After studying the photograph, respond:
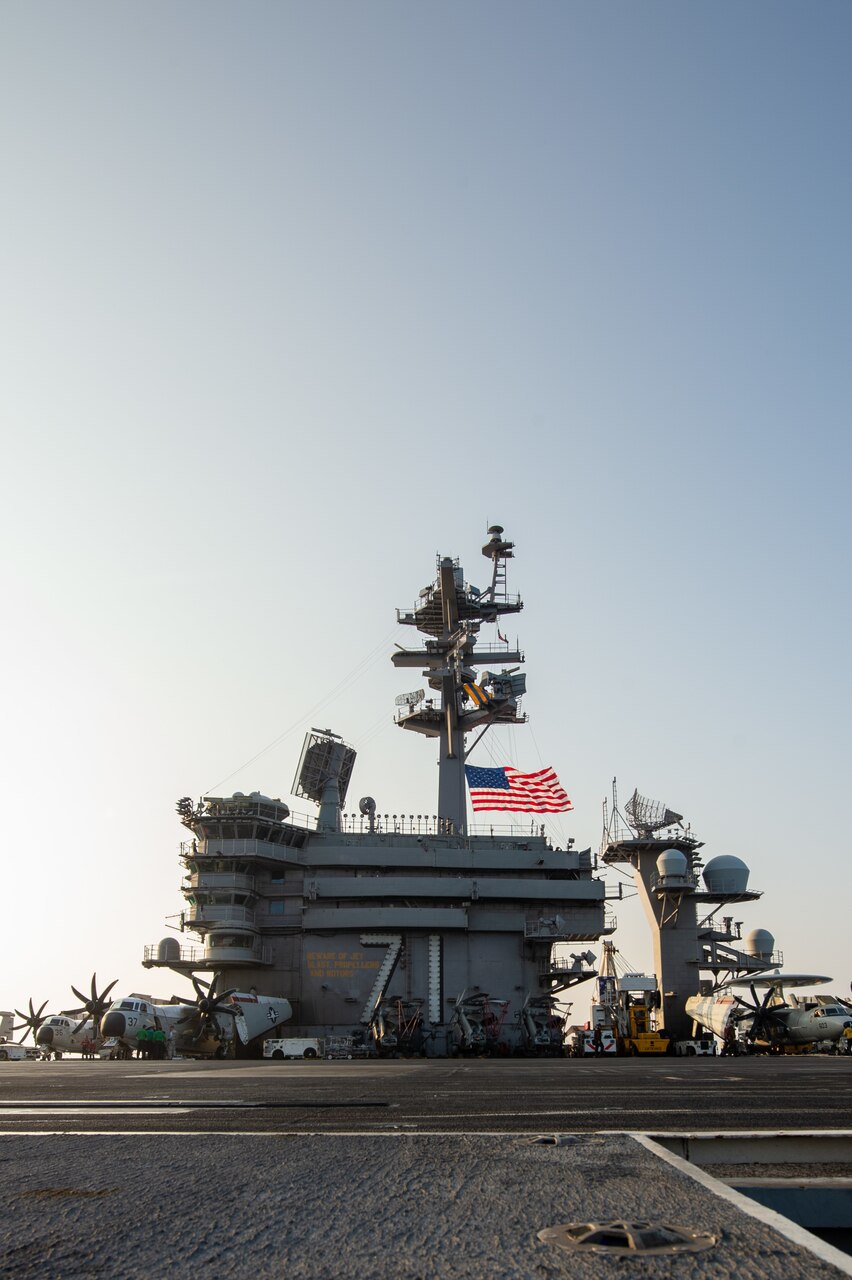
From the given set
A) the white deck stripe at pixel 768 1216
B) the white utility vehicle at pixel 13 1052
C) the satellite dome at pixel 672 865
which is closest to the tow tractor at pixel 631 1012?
the satellite dome at pixel 672 865

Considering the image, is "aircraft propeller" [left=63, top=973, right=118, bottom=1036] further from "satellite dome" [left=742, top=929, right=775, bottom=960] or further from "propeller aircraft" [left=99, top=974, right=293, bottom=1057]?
"satellite dome" [left=742, top=929, right=775, bottom=960]

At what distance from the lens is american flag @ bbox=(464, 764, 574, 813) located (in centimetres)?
5738

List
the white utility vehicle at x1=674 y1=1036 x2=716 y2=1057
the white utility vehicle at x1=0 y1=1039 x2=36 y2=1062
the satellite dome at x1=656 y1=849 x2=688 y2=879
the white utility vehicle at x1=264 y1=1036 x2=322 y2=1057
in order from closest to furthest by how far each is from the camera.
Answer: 1. the white utility vehicle at x1=264 y1=1036 x2=322 y2=1057
2. the white utility vehicle at x1=674 y1=1036 x2=716 y2=1057
3. the satellite dome at x1=656 y1=849 x2=688 y2=879
4. the white utility vehicle at x1=0 y1=1039 x2=36 y2=1062

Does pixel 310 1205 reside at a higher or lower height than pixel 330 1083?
higher

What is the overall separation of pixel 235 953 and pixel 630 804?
3097 cm

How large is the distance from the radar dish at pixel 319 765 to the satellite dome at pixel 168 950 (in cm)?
1194

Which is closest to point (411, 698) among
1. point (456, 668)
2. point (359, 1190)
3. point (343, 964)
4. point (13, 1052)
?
point (456, 668)

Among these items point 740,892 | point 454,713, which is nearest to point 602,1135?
point 454,713

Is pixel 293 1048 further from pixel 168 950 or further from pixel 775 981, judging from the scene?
pixel 775 981

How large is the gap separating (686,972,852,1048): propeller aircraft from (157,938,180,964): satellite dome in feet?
104

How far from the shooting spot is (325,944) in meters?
53.8

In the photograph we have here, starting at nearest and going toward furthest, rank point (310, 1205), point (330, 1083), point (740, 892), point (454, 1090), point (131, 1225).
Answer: point (131, 1225) < point (310, 1205) < point (454, 1090) < point (330, 1083) < point (740, 892)

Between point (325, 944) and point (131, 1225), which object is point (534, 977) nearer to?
point (325, 944)

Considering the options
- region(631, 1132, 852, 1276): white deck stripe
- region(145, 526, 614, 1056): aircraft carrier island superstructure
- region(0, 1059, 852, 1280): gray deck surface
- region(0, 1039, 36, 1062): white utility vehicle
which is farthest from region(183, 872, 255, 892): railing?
region(631, 1132, 852, 1276): white deck stripe
